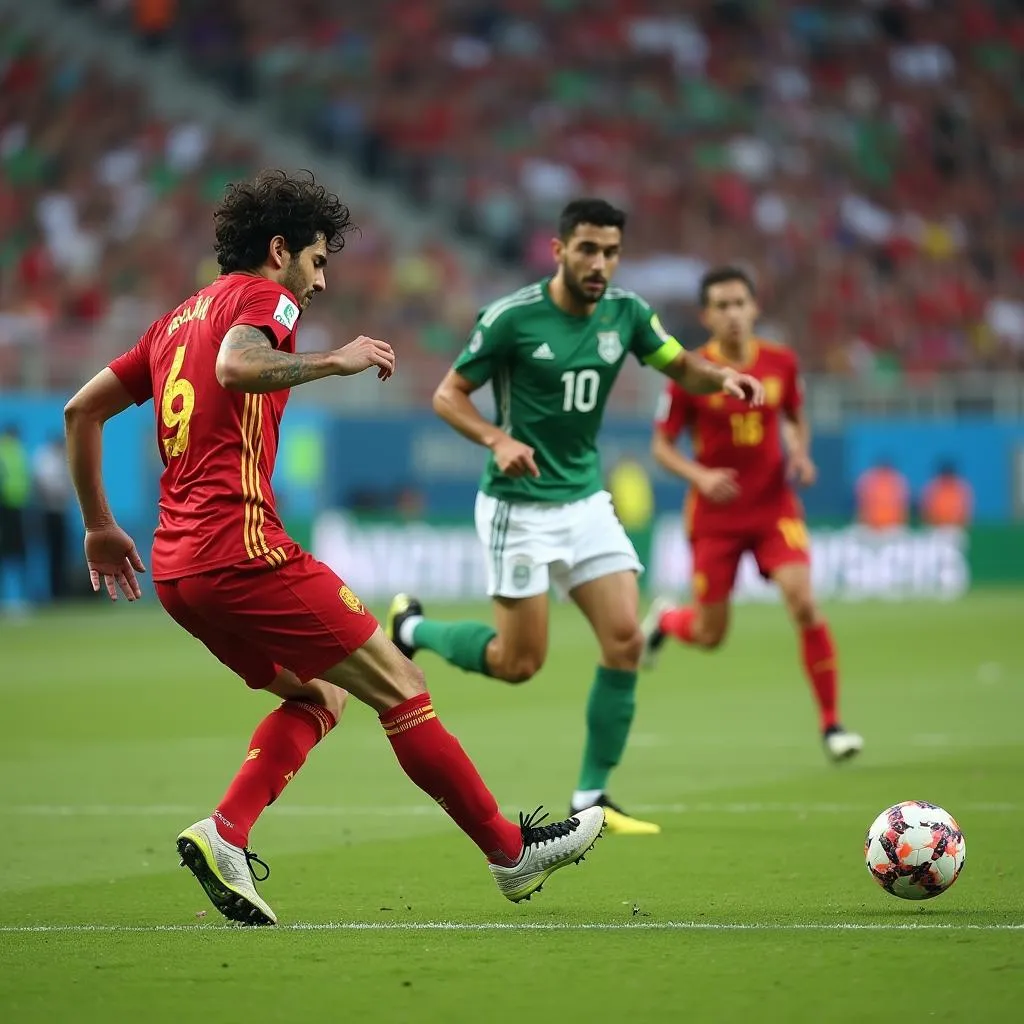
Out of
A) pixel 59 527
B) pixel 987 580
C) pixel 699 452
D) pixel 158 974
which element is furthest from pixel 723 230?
pixel 158 974

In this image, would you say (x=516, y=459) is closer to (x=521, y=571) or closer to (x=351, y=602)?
(x=521, y=571)

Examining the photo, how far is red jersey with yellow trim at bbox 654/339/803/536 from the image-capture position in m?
11.0

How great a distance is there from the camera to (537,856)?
5.91 meters

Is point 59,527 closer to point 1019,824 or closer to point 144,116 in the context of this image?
point 144,116

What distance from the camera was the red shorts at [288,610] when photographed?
18.5ft

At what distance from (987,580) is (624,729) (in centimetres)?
2046

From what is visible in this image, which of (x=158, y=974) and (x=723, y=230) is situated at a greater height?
(x=723, y=230)

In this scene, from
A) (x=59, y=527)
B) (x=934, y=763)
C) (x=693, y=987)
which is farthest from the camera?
(x=59, y=527)

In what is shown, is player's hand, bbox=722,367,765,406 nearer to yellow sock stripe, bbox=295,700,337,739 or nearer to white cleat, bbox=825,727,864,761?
yellow sock stripe, bbox=295,700,337,739

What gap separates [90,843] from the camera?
7906 millimetres

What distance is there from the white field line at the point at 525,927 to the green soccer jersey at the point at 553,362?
8.98 feet

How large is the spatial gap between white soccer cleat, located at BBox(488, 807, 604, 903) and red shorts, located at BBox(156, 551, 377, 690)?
83 centimetres

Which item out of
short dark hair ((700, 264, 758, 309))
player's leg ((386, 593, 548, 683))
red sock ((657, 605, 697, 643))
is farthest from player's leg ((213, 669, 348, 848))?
red sock ((657, 605, 697, 643))

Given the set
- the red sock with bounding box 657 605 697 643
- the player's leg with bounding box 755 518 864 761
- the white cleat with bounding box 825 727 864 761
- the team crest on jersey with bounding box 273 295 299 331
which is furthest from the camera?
the red sock with bounding box 657 605 697 643
